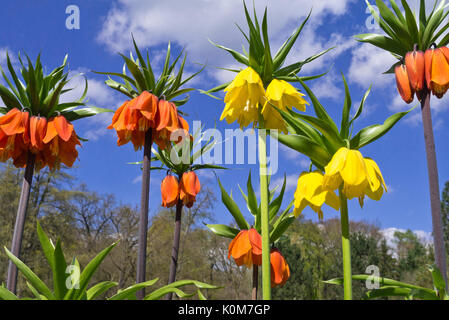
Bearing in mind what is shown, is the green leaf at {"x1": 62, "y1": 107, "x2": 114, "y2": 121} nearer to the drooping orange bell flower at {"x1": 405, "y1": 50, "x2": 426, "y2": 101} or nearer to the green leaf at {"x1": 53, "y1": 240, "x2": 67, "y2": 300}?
the green leaf at {"x1": 53, "y1": 240, "x2": 67, "y2": 300}

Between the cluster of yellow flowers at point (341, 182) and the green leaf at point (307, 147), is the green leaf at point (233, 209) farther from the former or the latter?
the green leaf at point (307, 147)

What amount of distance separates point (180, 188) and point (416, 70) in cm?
285

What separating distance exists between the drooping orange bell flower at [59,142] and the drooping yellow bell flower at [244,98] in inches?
60.3

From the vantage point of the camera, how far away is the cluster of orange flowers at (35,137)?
332cm

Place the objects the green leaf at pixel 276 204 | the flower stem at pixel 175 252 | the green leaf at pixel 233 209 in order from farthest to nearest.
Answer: the flower stem at pixel 175 252 < the green leaf at pixel 233 209 < the green leaf at pixel 276 204

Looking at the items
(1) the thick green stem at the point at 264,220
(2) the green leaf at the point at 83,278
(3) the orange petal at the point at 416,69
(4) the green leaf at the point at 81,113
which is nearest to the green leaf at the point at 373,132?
(1) the thick green stem at the point at 264,220

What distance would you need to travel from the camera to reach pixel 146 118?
3541 mm

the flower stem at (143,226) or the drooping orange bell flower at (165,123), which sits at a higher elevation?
the drooping orange bell flower at (165,123)

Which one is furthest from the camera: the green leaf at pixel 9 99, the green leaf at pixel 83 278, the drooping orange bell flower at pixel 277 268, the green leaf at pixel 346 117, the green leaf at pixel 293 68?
the green leaf at pixel 9 99

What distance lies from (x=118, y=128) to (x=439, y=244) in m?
2.51

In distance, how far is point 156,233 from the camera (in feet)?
79.4

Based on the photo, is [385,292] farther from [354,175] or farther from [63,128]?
Result: [63,128]

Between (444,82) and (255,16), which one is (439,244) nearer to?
(444,82)
